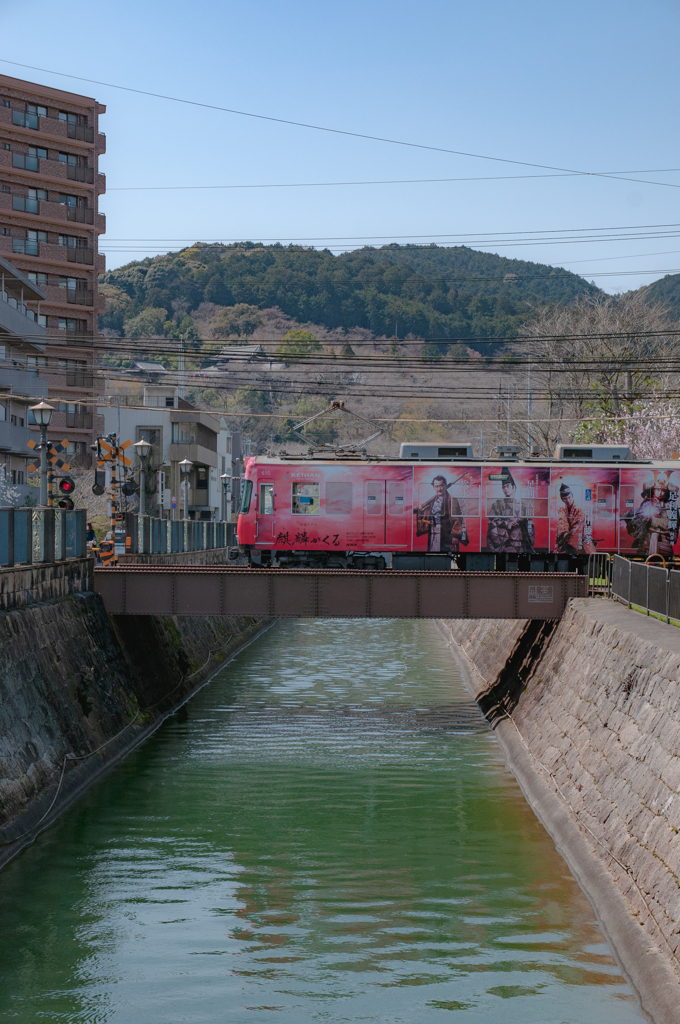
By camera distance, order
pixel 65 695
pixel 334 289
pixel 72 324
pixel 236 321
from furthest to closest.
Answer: pixel 334 289 → pixel 236 321 → pixel 72 324 → pixel 65 695

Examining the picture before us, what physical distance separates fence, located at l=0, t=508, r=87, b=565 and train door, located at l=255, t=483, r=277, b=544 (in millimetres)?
5761

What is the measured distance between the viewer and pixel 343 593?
81.3 ft

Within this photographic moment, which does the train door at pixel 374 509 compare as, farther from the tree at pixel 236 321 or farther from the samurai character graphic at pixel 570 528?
the tree at pixel 236 321

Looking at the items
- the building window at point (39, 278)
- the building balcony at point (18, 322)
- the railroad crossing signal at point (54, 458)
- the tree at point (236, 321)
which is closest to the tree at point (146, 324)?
the tree at point (236, 321)

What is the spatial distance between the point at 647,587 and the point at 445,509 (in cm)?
1041

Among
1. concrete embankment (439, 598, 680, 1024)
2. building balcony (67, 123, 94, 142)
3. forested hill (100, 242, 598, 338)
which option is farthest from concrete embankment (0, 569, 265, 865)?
forested hill (100, 242, 598, 338)

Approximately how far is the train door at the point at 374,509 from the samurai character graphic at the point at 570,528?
5.43 metres

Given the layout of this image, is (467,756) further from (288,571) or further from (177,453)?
(177,453)

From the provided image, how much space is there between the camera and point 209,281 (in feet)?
503

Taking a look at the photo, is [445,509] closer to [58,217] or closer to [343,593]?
[343,593]

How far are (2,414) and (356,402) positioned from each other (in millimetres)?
87217

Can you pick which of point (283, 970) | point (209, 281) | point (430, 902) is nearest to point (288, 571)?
point (430, 902)

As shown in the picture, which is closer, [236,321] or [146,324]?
[146,324]

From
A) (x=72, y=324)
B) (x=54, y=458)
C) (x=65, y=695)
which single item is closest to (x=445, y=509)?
(x=54, y=458)
